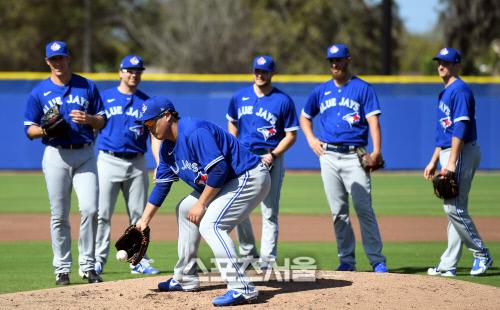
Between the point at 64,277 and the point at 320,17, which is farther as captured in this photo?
the point at 320,17

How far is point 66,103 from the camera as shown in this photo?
25.3 ft

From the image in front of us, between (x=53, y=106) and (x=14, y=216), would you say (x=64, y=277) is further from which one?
(x=14, y=216)

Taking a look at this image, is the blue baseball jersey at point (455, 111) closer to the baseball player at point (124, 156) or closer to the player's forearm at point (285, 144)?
the player's forearm at point (285, 144)

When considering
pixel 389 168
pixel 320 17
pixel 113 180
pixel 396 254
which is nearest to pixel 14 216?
pixel 113 180

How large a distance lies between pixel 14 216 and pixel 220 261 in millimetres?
7533

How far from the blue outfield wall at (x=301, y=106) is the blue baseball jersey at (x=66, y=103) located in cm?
1256

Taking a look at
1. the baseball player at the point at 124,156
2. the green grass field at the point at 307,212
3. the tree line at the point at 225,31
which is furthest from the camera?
the tree line at the point at 225,31

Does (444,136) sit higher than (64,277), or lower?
higher

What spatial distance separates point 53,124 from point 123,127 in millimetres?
1142


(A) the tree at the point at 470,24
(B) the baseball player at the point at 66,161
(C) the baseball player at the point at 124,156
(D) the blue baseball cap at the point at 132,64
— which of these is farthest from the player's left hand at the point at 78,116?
(A) the tree at the point at 470,24

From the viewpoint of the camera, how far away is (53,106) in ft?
25.0

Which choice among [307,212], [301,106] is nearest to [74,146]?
[307,212]

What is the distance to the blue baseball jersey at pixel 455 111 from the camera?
7762mm

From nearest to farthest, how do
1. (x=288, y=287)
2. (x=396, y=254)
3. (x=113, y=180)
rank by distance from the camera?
(x=288, y=287) < (x=113, y=180) < (x=396, y=254)
